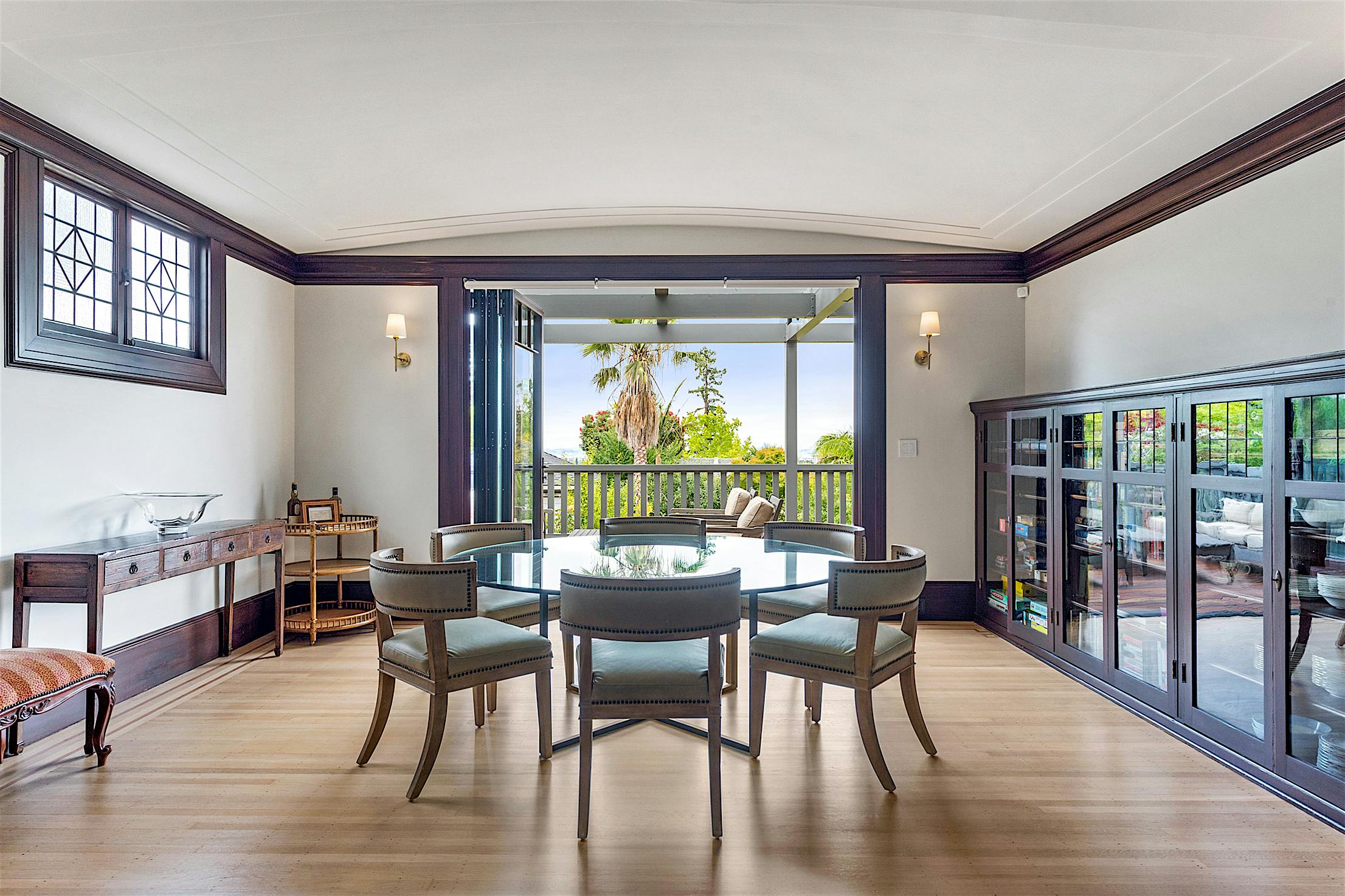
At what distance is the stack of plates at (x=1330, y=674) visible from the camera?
227 cm

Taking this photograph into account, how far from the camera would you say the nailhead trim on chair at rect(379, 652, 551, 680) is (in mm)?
2477

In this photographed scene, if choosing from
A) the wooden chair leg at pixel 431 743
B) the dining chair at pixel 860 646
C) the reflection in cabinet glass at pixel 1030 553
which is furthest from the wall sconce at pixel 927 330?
the wooden chair leg at pixel 431 743

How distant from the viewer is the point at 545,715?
2.75m

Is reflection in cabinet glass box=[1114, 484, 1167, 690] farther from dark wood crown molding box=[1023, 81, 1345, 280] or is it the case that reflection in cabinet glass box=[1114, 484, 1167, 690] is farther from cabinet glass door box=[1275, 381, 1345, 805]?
dark wood crown molding box=[1023, 81, 1345, 280]

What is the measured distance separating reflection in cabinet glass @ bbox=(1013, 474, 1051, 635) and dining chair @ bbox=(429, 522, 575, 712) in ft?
8.69

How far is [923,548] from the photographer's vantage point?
193 inches

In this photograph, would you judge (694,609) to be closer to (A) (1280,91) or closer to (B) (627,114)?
(B) (627,114)

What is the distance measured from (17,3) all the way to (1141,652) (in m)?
4.84

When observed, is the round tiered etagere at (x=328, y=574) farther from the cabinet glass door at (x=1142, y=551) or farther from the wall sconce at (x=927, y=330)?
the cabinet glass door at (x=1142, y=551)

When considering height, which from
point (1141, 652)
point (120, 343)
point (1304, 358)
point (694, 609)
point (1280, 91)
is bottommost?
point (1141, 652)

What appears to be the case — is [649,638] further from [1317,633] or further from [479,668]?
[1317,633]

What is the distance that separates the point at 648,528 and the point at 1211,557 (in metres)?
2.52

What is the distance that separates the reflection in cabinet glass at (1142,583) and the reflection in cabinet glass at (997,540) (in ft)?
Answer: 3.38

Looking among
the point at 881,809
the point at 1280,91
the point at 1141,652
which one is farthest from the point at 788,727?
the point at 1280,91
